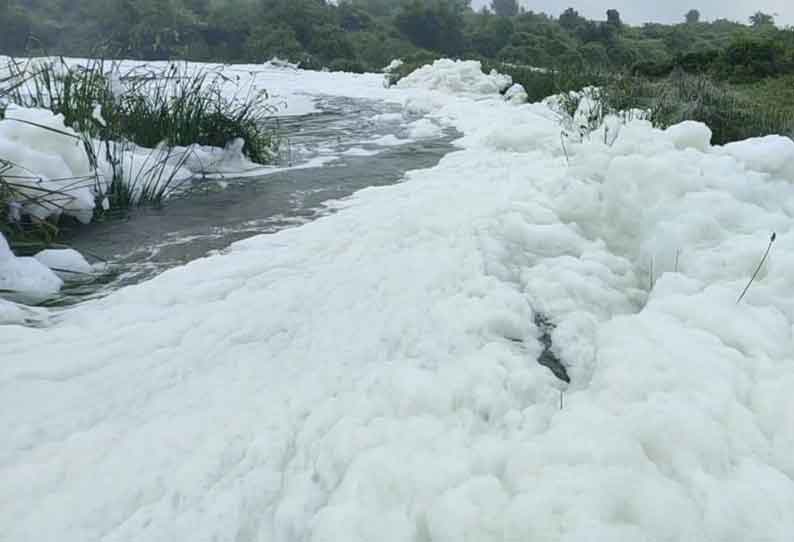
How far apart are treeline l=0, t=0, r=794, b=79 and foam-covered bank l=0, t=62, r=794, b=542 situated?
2302cm

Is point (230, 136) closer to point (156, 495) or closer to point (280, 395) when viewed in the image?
point (280, 395)

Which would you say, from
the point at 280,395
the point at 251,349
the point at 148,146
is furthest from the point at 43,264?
the point at 148,146

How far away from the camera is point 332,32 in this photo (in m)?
34.1

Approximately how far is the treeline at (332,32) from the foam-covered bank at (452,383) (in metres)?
23.0

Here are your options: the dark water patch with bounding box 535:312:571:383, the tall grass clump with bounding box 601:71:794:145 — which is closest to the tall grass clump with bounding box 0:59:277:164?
the dark water patch with bounding box 535:312:571:383

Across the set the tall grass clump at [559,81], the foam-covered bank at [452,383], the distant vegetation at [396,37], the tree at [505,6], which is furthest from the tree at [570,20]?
the foam-covered bank at [452,383]

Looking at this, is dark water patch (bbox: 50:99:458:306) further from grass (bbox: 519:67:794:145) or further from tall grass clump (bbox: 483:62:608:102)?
tall grass clump (bbox: 483:62:608:102)

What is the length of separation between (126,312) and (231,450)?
979 mm

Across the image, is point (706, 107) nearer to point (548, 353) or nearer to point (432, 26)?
point (548, 353)

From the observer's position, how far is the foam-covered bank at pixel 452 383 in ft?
4.00

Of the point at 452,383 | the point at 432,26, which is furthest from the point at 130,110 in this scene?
the point at 432,26

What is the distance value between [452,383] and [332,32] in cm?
3581

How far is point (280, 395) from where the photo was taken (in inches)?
65.8

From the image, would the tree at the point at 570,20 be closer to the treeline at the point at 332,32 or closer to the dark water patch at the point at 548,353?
the treeline at the point at 332,32
